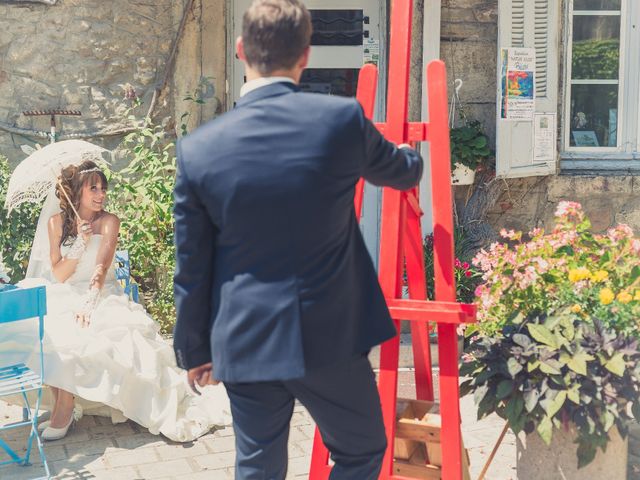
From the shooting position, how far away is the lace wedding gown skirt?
4.27 m

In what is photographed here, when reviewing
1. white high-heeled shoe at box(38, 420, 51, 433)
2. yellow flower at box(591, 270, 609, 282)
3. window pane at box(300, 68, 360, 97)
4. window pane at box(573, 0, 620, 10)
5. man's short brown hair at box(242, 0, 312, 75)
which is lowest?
white high-heeled shoe at box(38, 420, 51, 433)

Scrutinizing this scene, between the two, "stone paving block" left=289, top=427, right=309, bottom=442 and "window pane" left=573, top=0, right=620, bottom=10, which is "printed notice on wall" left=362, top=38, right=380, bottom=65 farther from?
"stone paving block" left=289, top=427, right=309, bottom=442

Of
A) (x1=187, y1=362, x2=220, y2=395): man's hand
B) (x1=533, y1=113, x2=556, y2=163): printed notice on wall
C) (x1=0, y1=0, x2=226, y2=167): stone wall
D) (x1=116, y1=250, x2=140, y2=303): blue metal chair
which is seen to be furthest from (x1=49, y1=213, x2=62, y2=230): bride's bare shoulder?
(x1=533, y1=113, x2=556, y2=163): printed notice on wall

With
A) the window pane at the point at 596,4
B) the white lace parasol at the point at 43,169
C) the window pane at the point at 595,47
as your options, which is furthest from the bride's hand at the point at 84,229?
the window pane at the point at 596,4

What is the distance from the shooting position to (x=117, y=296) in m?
4.74

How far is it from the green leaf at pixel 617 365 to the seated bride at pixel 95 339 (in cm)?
213

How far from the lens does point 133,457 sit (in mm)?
4172

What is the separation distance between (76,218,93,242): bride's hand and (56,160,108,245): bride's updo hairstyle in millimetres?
47

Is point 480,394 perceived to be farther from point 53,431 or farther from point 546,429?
point 53,431

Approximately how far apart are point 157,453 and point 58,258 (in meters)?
1.23

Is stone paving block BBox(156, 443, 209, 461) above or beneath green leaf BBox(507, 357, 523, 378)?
beneath

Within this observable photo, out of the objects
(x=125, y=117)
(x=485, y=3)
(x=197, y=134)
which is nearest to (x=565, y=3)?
(x=485, y=3)

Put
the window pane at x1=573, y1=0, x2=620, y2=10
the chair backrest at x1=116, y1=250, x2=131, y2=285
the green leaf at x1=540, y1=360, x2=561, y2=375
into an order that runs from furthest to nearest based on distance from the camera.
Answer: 1. the window pane at x1=573, y1=0, x2=620, y2=10
2. the chair backrest at x1=116, y1=250, x2=131, y2=285
3. the green leaf at x1=540, y1=360, x2=561, y2=375

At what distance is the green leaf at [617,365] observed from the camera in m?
Answer: 3.02
